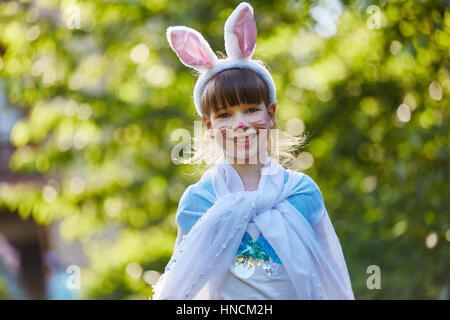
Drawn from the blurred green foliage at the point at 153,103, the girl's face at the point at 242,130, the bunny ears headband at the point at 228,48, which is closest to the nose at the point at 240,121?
the girl's face at the point at 242,130

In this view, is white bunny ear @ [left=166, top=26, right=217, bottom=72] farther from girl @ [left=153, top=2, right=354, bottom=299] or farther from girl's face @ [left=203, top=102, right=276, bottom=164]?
girl's face @ [left=203, top=102, right=276, bottom=164]

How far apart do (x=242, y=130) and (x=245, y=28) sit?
1.00ft

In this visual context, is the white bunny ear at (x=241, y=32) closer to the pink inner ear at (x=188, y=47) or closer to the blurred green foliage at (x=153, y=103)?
the pink inner ear at (x=188, y=47)

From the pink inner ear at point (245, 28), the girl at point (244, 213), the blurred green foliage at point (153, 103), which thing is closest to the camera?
the girl at point (244, 213)

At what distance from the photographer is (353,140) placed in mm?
3834

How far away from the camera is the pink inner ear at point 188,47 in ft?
5.60

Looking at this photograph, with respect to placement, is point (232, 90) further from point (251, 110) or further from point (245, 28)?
point (245, 28)

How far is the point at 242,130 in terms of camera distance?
166 cm

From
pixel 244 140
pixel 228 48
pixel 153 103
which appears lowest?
pixel 244 140

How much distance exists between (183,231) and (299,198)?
1.16 ft

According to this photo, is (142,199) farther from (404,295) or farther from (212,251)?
(212,251)

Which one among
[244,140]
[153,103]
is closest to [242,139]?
[244,140]
